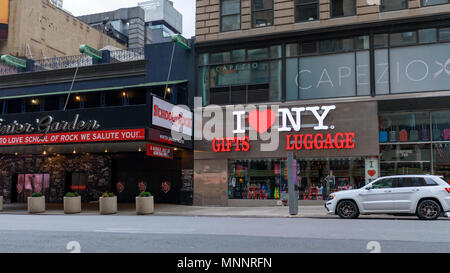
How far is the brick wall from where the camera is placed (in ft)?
73.7

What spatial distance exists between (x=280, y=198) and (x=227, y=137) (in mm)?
4458

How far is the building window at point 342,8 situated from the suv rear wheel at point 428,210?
1195 cm

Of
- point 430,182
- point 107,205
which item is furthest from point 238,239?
point 107,205

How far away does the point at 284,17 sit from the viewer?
81.3ft

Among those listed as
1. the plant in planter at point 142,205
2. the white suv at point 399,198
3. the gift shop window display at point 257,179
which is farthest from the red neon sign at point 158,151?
the white suv at point 399,198

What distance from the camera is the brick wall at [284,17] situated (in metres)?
22.5

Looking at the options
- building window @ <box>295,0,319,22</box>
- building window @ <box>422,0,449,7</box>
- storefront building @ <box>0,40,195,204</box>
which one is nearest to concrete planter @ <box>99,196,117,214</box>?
storefront building @ <box>0,40,195,204</box>

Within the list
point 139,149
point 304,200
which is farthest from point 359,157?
point 139,149

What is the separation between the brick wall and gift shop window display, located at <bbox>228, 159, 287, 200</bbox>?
23.8 ft

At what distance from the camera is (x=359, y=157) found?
898 inches

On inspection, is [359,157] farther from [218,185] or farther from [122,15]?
[122,15]

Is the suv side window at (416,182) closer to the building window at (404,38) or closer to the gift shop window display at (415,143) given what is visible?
the gift shop window display at (415,143)
